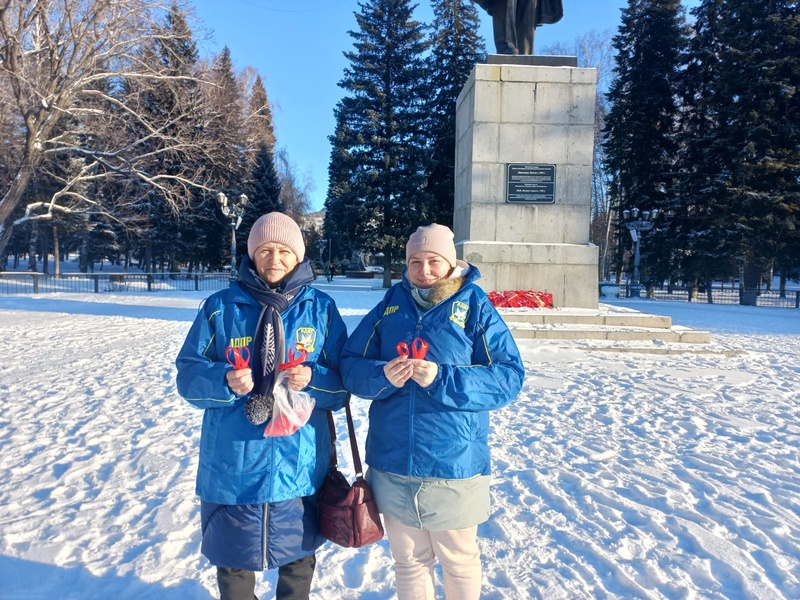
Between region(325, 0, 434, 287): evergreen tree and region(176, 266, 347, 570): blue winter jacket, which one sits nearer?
region(176, 266, 347, 570): blue winter jacket

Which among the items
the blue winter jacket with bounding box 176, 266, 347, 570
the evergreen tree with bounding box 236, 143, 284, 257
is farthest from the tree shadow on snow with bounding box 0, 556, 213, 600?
the evergreen tree with bounding box 236, 143, 284, 257

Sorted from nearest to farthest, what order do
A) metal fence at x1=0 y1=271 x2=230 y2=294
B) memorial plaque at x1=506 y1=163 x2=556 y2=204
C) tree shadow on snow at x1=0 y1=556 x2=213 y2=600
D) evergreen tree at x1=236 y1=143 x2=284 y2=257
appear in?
tree shadow on snow at x1=0 y1=556 x2=213 y2=600 < memorial plaque at x1=506 y1=163 x2=556 y2=204 < metal fence at x1=0 y1=271 x2=230 y2=294 < evergreen tree at x1=236 y1=143 x2=284 y2=257

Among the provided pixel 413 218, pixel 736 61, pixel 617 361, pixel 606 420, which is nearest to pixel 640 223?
pixel 736 61

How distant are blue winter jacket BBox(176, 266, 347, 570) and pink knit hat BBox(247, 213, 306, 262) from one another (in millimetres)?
196

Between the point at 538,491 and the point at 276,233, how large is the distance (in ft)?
8.07

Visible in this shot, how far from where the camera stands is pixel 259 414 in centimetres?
182

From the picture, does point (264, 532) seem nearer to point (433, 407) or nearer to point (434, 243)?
point (433, 407)

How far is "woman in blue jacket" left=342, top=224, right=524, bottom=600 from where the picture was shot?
1.89 meters

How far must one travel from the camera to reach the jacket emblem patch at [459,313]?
6.51 feet

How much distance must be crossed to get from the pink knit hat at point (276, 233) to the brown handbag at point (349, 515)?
3.13ft

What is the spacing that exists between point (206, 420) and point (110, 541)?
1379 mm

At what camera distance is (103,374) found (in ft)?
21.7

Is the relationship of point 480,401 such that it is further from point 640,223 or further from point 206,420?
point 640,223

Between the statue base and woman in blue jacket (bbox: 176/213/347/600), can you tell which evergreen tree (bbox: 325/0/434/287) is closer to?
the statue base
